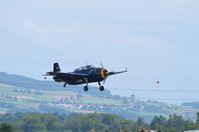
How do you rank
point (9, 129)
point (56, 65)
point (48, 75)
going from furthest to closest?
point (9, 129)
point (56, 65)
point (48, 75)

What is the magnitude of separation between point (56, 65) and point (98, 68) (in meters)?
9.25

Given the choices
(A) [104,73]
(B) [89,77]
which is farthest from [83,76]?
(A) [104,73]

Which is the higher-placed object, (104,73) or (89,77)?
(104,73)

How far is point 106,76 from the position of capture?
133625 millimetres

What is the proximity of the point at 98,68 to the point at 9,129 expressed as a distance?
218 ft

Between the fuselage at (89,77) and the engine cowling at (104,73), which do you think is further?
the engine cowling at (104,73)

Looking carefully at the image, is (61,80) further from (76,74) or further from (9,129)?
(9,129)

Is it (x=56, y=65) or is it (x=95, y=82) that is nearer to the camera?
(x=95, y=82)

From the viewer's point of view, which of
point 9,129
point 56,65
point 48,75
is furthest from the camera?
point 9,129

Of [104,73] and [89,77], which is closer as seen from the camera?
[89,77]

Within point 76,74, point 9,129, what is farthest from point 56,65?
point 9,129

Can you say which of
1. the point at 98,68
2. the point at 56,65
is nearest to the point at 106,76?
the point at 98,68

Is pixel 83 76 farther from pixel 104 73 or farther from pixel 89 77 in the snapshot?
pixel 104 73

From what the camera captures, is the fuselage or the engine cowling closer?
the fuselage
